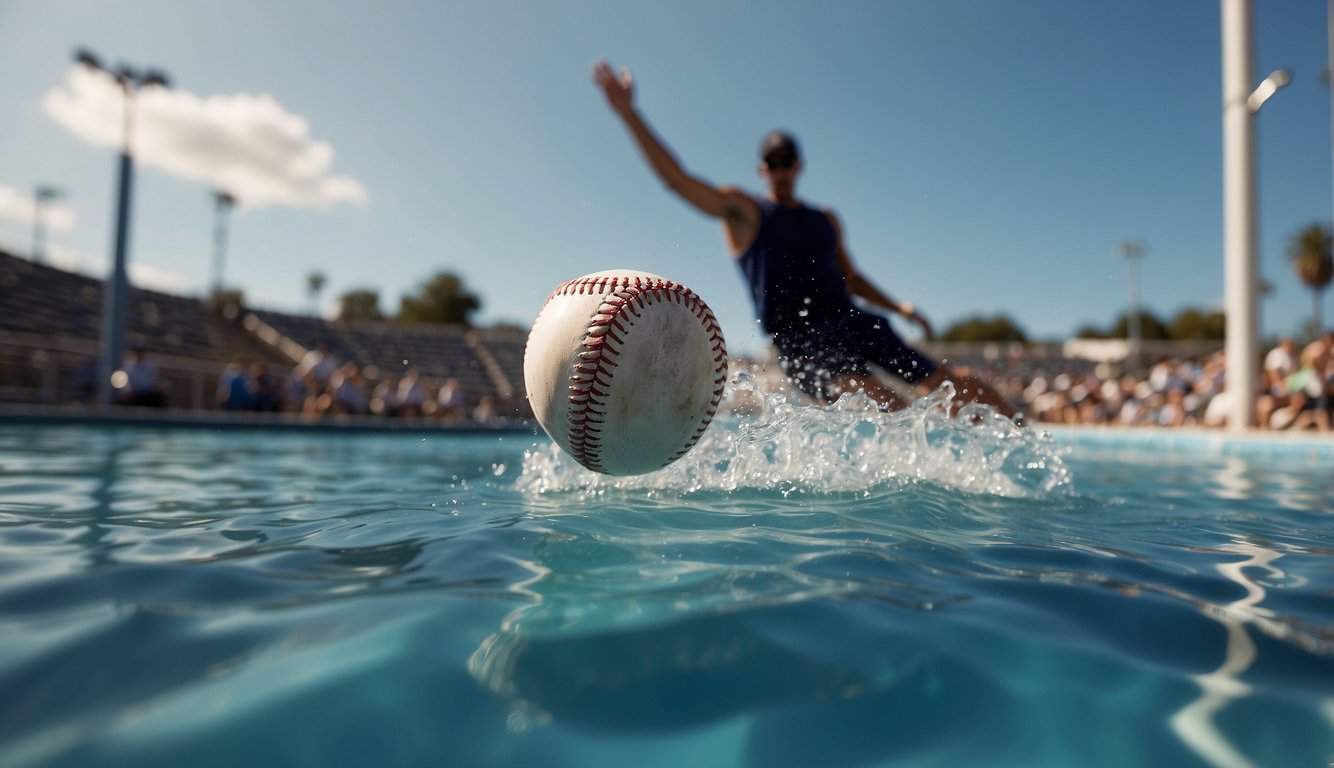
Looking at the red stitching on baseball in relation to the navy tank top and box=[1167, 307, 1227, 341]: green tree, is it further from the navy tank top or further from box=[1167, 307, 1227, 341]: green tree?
box=[1167, 307, 1227, 341]: green tree

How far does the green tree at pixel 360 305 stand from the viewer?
6612cm

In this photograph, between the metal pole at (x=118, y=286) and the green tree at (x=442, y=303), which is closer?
the metal pole at (x=118, y=286)

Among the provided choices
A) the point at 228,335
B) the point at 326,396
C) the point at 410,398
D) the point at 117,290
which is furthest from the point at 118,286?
the point at 228,335

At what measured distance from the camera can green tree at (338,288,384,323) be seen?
6612cm

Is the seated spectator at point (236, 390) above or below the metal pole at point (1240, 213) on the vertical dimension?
below

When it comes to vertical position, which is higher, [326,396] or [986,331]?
[986,331]

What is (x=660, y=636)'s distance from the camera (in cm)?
137

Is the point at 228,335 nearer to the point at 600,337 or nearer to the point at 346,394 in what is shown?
the point at 346,394

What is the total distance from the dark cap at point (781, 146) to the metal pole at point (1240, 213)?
36.4 feet

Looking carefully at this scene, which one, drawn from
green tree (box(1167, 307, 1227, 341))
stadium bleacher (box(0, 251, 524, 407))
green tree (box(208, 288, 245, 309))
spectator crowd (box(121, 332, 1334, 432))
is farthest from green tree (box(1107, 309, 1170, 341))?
green tree (box(208, 288, 245, 309))

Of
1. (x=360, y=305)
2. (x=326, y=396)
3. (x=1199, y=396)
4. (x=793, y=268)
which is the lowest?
(x=326, y=396)

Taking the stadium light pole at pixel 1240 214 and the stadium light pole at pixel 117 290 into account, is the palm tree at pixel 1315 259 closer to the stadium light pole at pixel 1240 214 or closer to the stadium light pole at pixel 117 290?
the stadium light pole at pixel 1240 214

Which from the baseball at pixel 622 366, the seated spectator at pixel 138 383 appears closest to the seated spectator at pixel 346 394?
the seated spectator at pixel 138 383

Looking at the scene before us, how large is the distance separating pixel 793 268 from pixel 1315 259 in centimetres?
6184
